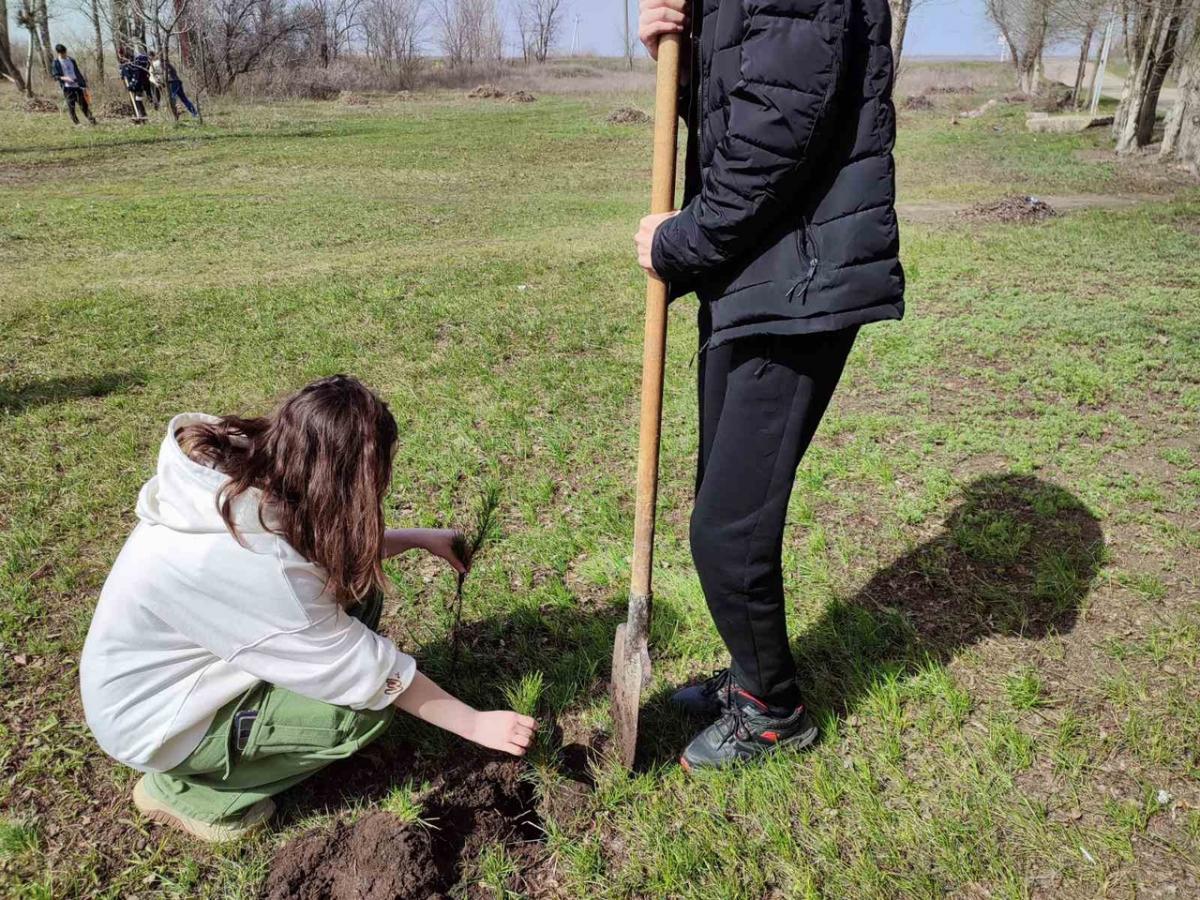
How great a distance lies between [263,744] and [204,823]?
33cm

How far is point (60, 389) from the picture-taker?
5340mm

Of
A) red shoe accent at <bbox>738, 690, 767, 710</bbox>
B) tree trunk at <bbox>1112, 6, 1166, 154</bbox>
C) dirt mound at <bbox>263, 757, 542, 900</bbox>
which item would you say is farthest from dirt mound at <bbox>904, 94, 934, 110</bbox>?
dirt mound at <bbox>263, 757, 542, 900</bbox>

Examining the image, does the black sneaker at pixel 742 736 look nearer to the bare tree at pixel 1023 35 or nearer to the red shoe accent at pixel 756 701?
the red shoe accent at pixel 756 701

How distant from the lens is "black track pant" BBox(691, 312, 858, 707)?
6.37 feet

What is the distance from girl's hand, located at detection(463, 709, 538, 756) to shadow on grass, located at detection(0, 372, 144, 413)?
4.31m

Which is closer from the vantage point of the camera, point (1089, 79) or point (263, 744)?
point (263, 744)

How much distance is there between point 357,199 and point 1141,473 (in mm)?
11624

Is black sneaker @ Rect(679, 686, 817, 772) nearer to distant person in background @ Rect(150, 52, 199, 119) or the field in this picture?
the field

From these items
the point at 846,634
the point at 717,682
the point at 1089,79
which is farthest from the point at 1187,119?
the point at 1089,79

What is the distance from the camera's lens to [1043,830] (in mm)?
2182

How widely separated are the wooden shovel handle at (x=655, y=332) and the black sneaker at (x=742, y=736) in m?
0.35

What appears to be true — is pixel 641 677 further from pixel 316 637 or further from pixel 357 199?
pixel 357 199

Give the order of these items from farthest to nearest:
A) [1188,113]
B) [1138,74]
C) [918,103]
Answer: [918,103], [1138,74], [1188,113]

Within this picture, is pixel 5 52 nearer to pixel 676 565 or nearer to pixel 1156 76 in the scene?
pixel 1156 76
